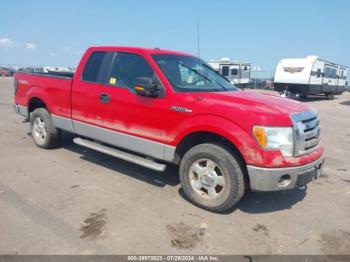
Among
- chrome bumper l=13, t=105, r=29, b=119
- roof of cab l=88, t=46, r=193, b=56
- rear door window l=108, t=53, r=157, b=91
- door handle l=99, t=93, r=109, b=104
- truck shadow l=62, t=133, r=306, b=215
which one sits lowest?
truck shadow l=62, t=133, r=306, b=215

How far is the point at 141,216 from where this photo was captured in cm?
405

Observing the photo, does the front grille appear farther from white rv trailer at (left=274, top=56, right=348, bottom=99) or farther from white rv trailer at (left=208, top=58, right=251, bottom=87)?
white rv trailer at (left=208, top=58, right=251, bottom=87)

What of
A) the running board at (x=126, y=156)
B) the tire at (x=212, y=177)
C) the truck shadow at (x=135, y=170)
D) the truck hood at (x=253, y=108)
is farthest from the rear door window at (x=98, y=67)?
the tire at (x=212, y=177)

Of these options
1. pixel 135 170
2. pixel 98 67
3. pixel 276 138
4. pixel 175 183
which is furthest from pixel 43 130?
pixel 276 138

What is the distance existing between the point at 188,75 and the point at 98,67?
1605 mm

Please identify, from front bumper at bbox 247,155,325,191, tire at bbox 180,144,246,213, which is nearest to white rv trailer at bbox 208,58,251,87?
tire at bbox 180,144,246,213

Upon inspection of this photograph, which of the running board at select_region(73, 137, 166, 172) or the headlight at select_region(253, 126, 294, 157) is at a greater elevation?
the headlight at select_region(253, 126, 294, 157)

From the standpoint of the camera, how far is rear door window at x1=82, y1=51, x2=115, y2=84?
545 cm

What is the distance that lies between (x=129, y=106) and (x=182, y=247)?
7.59 ft

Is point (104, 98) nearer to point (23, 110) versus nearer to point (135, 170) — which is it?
point (135, 170)

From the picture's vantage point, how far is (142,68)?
498cm

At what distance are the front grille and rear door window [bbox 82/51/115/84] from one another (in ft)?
9.95

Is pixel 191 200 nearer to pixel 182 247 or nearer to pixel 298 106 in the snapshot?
pixel 182 247

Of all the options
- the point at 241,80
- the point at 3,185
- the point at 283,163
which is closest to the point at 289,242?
the point at 283,163
